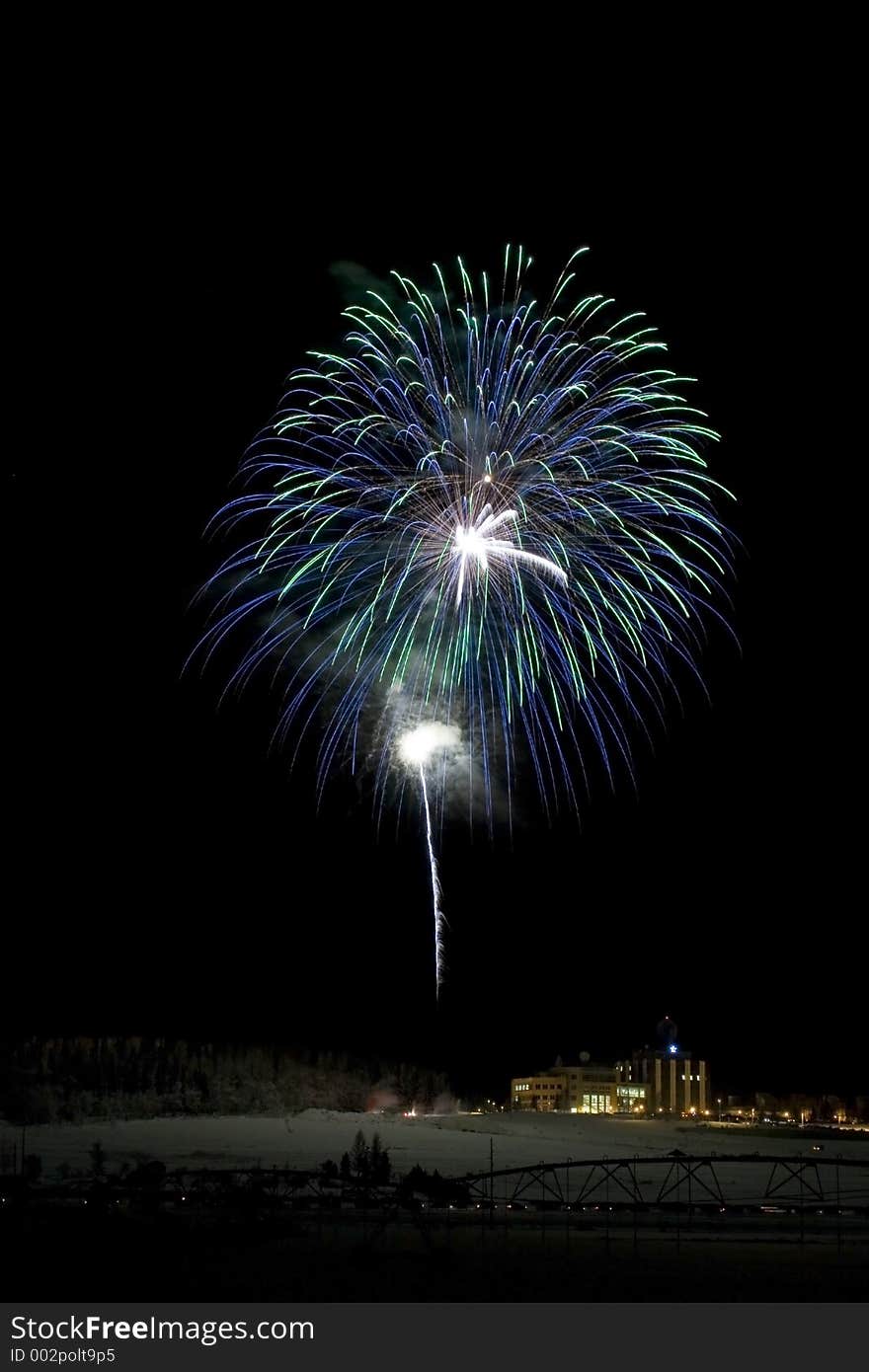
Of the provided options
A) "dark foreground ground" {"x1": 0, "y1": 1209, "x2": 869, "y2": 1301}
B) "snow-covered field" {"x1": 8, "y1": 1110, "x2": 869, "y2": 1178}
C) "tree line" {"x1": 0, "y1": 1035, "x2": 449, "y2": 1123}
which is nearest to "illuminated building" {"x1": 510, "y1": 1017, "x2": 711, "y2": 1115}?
"tree line" {"x1": 0, "y1": 1035, "x2": 449, "y2": 1123}

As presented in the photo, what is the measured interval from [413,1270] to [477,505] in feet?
51.1

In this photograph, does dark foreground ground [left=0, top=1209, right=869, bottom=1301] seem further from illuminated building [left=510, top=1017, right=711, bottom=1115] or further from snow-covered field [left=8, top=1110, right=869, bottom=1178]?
illuminated building [left=510, top=1017, right=711, bottom=1115]

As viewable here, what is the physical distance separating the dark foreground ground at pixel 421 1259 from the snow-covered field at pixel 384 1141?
13.7 m

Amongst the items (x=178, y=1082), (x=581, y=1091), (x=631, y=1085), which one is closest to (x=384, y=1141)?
(x=178, y=1082)

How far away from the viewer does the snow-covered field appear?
48.9 metres

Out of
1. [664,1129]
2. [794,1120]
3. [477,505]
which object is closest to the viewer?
[477,505]

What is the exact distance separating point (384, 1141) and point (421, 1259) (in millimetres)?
31266

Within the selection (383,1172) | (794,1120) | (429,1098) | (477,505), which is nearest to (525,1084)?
(794,1120)

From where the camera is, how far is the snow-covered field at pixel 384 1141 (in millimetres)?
48875

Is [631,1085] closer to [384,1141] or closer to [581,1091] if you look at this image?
[581,1091]

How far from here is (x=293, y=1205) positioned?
3500cm

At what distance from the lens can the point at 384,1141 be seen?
187 feet

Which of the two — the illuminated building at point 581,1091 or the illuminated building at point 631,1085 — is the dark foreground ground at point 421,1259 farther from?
the illuminated building at point 581,1091
